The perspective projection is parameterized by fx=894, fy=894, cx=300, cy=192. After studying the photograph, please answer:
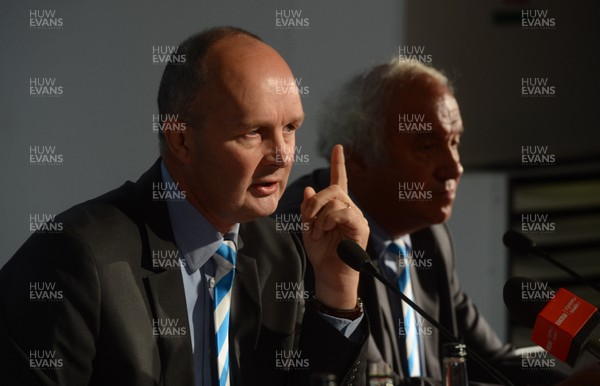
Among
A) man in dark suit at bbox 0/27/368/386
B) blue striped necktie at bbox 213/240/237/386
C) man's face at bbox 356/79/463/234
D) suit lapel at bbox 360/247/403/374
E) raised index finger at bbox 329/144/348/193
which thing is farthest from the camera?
man's face at bbox 356/79/463/234

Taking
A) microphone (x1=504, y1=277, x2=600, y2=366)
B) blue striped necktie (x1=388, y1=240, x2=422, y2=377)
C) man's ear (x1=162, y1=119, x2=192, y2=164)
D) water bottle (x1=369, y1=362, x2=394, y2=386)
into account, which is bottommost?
blue striped necktie (x1=388, y1=240, x2=422, y2=377)

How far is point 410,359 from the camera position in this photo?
111 inches

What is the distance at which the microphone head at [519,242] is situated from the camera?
223 centimetres

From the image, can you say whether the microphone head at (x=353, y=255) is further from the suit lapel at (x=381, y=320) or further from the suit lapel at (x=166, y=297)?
the suit lapel at (x=381, y=320)

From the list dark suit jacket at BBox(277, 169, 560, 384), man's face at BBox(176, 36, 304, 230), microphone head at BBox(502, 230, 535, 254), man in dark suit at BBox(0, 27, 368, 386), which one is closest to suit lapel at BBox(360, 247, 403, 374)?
dark suit jacket at BBox(277, 169, 560, 384)

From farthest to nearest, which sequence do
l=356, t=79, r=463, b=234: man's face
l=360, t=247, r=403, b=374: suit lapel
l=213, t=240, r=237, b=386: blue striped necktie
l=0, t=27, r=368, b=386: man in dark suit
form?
l=356, t=79, r=463, b=234: man's face, l=360, t=247, r=403, b=374: suit lapel, l=213, t=240, r=237, b=386: blue striped necktie, l=0, t=27, r=368, b=386: man in dark suit

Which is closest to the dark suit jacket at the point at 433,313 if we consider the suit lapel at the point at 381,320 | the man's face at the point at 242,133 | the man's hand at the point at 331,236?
the suit lapel at the point at 381,320

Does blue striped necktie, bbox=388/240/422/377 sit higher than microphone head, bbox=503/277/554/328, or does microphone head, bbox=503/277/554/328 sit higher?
microphone head, bbox=503/277/554/328

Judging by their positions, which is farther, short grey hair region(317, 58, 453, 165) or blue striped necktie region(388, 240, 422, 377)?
short grey hair region(317, 58, 453, 165)

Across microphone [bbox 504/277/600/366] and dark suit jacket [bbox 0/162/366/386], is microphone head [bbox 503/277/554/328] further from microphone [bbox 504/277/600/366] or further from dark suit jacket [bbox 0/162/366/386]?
dark suit jacket [bbox 0/162/366/386]

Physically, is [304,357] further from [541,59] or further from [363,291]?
[541,59]

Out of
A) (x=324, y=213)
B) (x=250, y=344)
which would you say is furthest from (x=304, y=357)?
(x=324, y=213)

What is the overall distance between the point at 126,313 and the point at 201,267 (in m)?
0.26

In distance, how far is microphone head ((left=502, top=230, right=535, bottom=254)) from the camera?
2.23 metres
